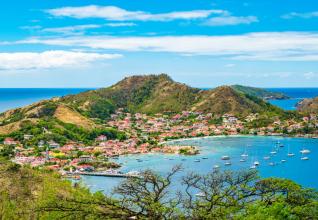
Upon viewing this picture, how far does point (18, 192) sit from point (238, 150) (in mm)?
68293

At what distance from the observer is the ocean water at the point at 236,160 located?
227 ft

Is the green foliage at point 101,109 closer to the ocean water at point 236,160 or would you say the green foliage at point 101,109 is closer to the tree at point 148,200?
the ocean water at point 236,160

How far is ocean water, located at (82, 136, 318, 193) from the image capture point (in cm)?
6931

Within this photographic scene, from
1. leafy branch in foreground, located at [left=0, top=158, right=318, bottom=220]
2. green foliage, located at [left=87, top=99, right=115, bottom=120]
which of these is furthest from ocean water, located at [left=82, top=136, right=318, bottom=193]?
leafy branch in foreground, located at [left=0, top=158, right=318, bottom=220]

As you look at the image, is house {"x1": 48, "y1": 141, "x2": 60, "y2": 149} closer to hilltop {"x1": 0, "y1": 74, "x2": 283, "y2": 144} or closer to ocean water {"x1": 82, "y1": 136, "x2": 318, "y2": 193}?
hilltop {"x1": 0, "y1": 74, "x2": 283, "y2": 144}

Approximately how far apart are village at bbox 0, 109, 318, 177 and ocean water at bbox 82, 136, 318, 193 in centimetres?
380

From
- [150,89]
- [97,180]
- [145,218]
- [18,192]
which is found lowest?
[97,180]

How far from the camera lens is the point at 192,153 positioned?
88188mm

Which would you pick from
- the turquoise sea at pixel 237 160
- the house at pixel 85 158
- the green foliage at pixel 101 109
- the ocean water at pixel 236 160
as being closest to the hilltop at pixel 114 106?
the green foliage at pixel 101 109

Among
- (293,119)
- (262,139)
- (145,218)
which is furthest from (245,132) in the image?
(145,218)

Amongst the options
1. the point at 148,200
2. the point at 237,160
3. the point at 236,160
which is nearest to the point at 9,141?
the point at 236,160

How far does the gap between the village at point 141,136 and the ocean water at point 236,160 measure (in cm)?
380

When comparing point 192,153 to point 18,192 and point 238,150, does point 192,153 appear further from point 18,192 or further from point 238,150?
point 18,192

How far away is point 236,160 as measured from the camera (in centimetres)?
8400
